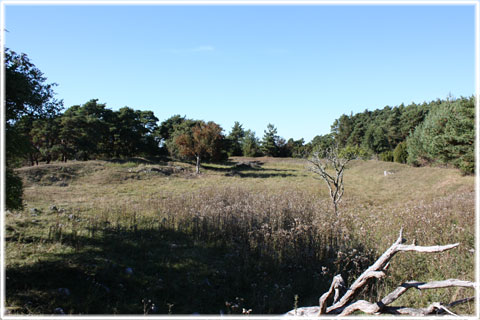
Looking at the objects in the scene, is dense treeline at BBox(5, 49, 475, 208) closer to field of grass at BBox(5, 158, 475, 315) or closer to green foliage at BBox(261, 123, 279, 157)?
field of grass at BBox(5, 158, 475, 315)

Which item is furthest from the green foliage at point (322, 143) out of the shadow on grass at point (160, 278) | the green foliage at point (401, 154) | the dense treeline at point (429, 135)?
the green foliage at point (401, 154)

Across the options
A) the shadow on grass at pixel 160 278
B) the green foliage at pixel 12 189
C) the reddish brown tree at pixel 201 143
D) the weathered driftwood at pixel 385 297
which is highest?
the reddish brown tree at pixel 201 143

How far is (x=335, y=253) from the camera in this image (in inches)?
270

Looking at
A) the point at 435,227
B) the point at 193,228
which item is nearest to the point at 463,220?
the point at 435,227

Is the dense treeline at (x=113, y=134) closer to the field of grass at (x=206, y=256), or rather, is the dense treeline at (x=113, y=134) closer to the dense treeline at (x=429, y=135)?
the dense treeline at (x=429, y=135)

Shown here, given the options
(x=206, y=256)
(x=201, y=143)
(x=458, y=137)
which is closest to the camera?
(x=206, y=256)

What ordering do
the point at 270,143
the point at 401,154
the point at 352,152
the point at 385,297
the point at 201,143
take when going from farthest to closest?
the point at 270,143
the point at 401,154
the point at 201,143
the point at 352,152
the point at 385,297

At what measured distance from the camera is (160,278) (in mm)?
5660

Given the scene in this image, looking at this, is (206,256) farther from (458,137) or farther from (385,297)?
(458,137)

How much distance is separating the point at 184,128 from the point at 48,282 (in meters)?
32.4

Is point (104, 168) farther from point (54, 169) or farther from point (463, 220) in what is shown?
point (463, 220)

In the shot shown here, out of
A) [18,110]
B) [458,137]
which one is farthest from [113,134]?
[458,137]

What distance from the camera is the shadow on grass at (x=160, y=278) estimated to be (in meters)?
4.64

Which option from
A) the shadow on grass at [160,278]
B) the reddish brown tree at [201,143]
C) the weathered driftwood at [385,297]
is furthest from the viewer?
the reddish brown tree at [201,143]
